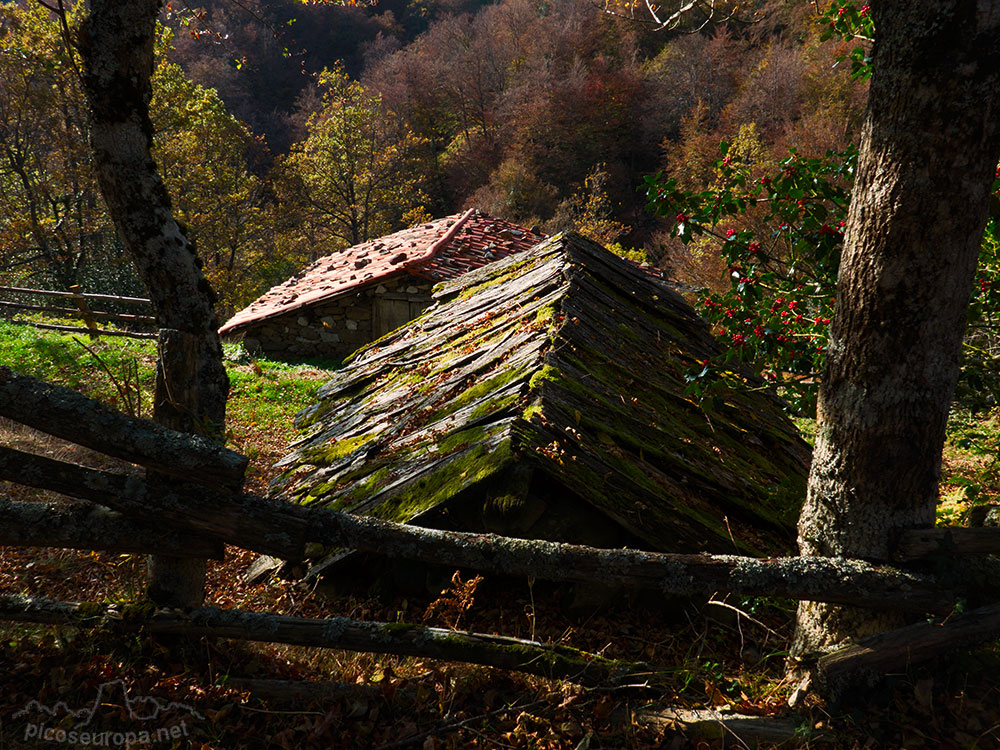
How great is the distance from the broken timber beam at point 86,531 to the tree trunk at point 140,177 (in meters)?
1.21

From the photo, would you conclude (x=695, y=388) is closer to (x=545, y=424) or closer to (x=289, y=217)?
(x=545, y=424)

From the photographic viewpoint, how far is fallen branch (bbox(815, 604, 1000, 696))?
2381mm

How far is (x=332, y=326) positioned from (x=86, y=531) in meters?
15.9

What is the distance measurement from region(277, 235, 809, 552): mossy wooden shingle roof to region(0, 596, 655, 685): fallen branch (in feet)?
2.45

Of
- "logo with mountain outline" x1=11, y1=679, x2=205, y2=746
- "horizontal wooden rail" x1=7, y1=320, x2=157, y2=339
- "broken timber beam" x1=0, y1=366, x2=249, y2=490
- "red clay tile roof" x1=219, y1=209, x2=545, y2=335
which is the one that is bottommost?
"logo with mountain outline" x1=11, y1=679, x2=205, y2=746

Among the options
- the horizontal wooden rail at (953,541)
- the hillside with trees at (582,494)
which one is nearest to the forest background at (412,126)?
the hillside with trees at (582,494)

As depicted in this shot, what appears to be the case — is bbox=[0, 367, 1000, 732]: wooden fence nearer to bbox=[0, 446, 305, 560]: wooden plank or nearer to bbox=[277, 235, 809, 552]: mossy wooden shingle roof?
bbox=[0, 446, 305, 560]: wooden plank

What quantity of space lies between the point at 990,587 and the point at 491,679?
7.12 ft

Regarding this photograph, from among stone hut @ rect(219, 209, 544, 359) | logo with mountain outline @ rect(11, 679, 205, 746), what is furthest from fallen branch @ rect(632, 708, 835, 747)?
stone hut @ rect(219, 209, 544, 359)

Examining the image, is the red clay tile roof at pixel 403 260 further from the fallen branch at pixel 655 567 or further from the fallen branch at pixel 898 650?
the fallen branch at pixel 898 650

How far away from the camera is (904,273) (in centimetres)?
219

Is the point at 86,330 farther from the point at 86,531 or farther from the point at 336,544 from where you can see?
the point at 336,544

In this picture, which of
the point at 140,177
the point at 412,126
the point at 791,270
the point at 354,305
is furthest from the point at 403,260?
the point at 412,126

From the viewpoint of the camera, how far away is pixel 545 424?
3.43m
